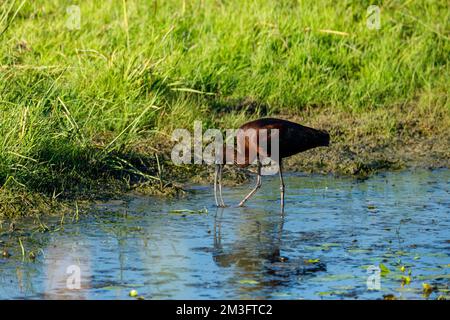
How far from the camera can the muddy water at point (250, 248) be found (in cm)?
587

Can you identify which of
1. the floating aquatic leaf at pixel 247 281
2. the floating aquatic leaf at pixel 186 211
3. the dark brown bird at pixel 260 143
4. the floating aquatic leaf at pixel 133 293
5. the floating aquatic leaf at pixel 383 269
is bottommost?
the floating aquatic leaf at pixel 186 211

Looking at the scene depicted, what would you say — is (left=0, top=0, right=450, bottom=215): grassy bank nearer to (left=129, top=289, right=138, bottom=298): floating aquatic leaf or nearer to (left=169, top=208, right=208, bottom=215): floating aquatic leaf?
(left=169, top=208, right=208, bottom=215): floating aquatic leaf

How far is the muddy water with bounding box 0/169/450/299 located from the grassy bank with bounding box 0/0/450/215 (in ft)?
1.73

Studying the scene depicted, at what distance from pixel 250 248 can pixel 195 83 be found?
3446mm

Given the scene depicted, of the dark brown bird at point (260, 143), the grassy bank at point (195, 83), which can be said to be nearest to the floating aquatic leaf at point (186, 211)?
the dark brown bird at point (260, 143)

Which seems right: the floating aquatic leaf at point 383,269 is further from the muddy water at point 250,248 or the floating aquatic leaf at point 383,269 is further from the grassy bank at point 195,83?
the grassy bank at point 195,83

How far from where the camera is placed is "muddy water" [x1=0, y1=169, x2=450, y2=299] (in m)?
5.87

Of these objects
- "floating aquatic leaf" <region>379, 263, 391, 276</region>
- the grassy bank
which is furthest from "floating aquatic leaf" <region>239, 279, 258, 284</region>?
the grassy bank

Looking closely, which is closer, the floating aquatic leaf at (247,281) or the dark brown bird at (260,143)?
the floating aquatic leaf at (247,281)

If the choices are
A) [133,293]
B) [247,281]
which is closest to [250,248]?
[247,281]

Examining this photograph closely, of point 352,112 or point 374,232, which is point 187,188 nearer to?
point 374,232

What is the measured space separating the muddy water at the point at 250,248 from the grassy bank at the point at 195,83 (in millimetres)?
527

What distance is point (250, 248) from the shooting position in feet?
22.1

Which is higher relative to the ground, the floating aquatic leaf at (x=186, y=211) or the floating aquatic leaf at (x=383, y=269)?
the floating aquatic leaf at (x=383, y=269)
